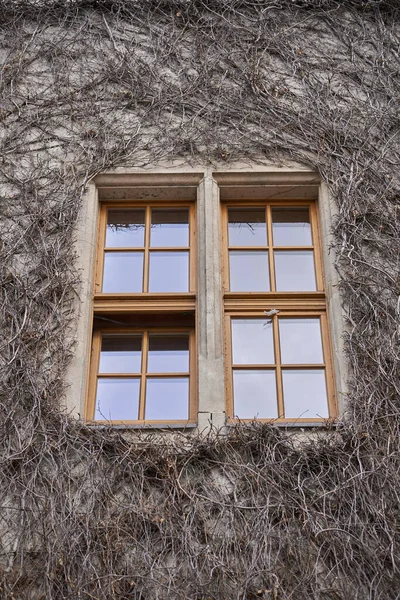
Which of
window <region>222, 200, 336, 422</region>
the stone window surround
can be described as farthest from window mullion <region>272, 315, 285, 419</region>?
the stone window surround

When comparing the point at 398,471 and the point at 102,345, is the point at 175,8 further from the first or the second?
the point at 398,471

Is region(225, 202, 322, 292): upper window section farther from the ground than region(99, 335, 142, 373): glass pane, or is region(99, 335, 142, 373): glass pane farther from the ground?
region(225, 202, 322, 292): upper window section

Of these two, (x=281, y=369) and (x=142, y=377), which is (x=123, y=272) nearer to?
(x=142, y=377)

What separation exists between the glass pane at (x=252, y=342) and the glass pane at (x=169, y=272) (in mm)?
444

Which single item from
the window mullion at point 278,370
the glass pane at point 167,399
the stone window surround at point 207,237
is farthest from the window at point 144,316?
the window mullion at point 278,370

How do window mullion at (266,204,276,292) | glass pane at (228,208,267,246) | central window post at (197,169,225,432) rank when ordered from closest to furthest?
central window post at (197,169,225,432)
window mullion at (266,204,276,292)
glass pane at (228,208,267,246)

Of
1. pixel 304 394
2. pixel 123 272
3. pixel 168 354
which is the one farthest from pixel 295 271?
pixel 123 272

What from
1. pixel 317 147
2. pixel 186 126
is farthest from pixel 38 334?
pixel 317 147

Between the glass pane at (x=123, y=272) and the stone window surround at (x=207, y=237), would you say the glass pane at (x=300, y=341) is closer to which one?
the stone window surround at (x=207, y=237)

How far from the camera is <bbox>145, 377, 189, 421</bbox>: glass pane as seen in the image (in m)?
4.85

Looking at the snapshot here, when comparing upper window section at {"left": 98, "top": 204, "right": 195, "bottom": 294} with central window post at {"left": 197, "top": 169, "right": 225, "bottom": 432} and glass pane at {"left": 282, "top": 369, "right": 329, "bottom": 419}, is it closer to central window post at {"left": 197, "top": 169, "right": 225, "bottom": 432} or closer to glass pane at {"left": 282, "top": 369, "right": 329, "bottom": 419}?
central window post at {"left": 197, "top": 169, "right": 225, "bottom": 432}

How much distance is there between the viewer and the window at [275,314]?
16.1 feet

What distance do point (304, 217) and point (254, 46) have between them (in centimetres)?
145

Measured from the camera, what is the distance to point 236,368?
5.02 metres
